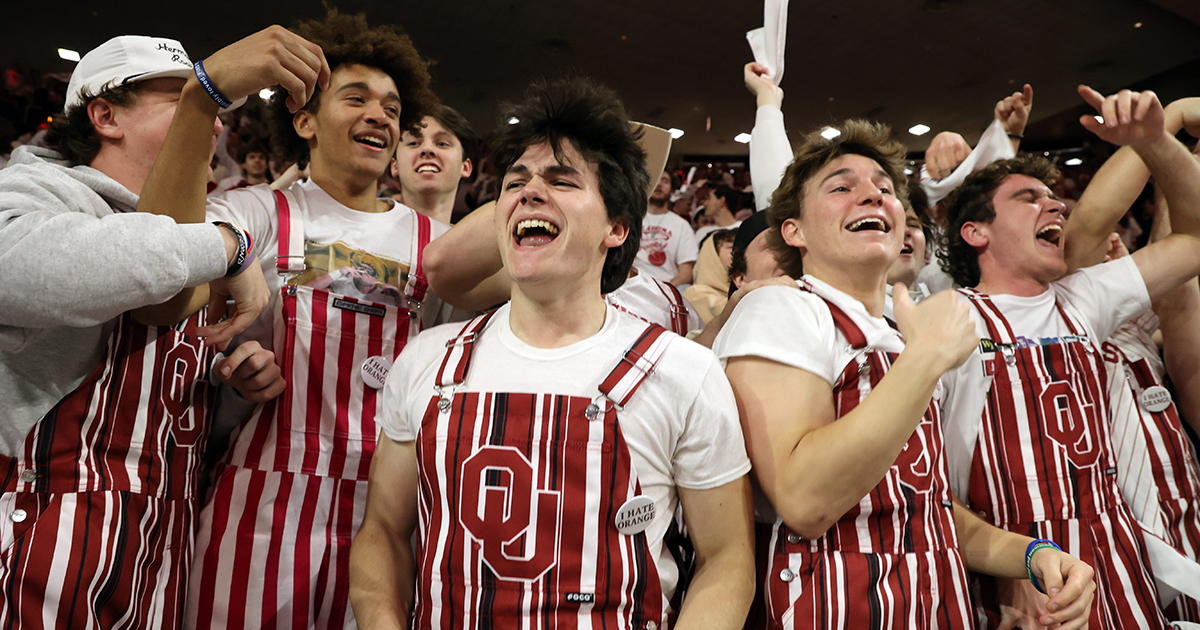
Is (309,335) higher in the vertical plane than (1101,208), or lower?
lower

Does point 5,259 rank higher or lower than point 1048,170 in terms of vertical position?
lower

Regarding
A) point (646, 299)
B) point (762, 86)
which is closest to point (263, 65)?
point (646, 299)

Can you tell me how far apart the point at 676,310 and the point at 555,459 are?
3.68ft

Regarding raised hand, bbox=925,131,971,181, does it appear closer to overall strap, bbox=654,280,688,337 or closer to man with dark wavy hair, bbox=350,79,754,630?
overall strap, bbox=654,280,688,337

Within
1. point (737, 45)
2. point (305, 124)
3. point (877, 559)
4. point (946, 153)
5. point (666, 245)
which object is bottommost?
point (877, 559)

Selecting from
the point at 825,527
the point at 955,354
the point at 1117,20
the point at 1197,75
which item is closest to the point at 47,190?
the point at 825,527

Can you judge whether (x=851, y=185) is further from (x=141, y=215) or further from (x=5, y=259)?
(x=5, y=259)

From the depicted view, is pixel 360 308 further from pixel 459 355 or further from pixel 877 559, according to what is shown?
pixel 877 559

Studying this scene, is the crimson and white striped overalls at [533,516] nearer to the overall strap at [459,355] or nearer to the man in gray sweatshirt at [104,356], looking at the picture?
the overall strap at [459,355]

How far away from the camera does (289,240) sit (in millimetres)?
1728

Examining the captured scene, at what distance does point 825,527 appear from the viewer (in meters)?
1.46

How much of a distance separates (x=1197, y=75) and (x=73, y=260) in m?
8.03

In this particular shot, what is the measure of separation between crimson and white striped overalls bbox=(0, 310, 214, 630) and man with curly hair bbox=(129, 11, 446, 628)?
0.33 ft

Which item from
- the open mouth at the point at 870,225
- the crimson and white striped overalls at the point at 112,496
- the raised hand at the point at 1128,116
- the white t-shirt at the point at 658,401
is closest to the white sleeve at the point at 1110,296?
the raised hand at the point at 1128,116
